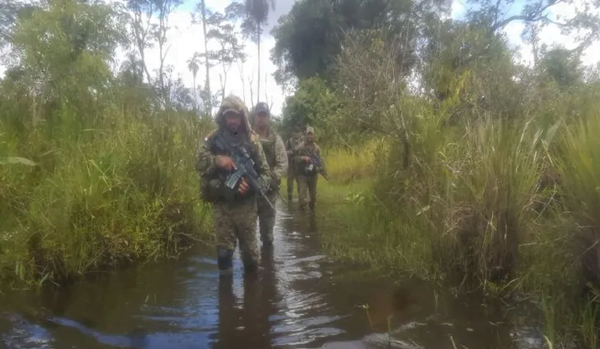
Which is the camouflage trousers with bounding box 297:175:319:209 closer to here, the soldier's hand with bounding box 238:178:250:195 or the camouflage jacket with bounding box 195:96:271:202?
the camouflage jacket with bounding box 195:96:271:202

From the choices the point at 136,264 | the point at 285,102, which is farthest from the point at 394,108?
the point at 285,102

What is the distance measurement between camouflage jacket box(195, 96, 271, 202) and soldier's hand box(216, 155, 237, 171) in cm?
6

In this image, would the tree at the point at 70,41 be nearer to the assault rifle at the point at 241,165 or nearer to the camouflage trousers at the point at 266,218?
the camouflage trousers at the point at 266,218

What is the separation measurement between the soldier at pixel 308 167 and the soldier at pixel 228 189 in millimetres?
5460

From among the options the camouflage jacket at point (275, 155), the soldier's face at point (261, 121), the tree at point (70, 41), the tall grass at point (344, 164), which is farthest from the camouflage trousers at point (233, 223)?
the tall grass at point (344, 164)

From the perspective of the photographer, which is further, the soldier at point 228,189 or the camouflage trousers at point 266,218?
the camouflage trousers at point 266,218

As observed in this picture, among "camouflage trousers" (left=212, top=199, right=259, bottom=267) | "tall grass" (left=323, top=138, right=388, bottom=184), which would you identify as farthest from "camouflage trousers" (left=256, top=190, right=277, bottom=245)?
"tall grass" (left=323, top=138, right=388, bottom=184)

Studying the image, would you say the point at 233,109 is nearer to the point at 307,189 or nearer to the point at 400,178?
the point at 400,178

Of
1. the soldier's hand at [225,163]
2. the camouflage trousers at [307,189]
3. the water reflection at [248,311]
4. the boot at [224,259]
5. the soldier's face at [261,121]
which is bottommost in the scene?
the water reflection at [248,311]

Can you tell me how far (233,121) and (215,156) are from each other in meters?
0.42

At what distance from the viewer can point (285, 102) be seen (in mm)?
23500

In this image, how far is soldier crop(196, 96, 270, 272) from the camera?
5.40 m

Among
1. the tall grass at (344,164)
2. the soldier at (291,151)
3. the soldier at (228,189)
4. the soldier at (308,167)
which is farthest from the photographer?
the tall grass at (344,164)

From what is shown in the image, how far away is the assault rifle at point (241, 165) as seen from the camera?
5402 millimetres
